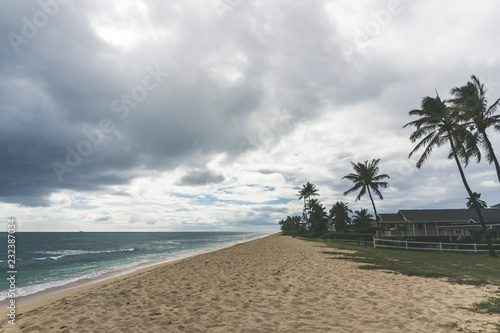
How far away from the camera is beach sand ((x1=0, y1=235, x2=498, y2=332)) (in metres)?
5.46

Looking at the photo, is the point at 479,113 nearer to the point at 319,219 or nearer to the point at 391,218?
the point at 391,218

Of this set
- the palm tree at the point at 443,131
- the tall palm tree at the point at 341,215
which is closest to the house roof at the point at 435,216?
the tall palm tree at the point at 341,215

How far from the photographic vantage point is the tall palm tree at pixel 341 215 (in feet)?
198

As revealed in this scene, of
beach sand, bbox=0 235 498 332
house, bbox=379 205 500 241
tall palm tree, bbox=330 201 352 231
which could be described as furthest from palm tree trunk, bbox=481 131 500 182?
tall palm tree, bbox=330 201 352 231

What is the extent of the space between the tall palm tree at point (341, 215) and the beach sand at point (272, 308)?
5302 cm

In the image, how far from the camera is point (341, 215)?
60.2 m

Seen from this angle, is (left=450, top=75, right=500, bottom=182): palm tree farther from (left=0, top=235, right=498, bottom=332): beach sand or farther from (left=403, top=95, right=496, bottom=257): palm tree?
(left=0, top=235, right=498, bottom=332): beach sand

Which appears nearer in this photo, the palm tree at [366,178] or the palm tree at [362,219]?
the palm tree at [366,178]

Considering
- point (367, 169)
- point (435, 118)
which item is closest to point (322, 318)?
point (435, 118)

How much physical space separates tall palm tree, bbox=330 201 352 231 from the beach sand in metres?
53.0

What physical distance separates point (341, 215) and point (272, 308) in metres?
58.1

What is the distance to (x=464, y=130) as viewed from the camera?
20.4 metres

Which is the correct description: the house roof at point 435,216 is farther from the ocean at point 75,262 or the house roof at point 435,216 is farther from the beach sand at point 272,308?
the beach sand at point 272,308

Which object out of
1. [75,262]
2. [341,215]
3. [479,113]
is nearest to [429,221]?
[341,215]
